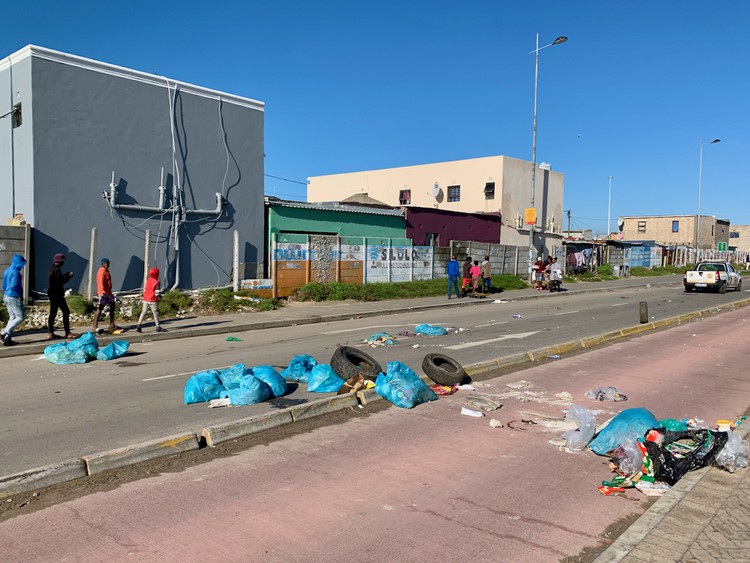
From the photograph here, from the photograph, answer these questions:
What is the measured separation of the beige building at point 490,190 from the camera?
41406 millimetres

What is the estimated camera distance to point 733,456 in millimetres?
5027

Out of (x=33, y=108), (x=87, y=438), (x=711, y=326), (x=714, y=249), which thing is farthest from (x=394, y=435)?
(x=714, y=249)

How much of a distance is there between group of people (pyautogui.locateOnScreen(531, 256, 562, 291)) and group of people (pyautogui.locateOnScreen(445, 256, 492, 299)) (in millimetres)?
3903

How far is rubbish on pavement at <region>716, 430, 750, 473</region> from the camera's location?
502cm

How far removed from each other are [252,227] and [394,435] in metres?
16.6

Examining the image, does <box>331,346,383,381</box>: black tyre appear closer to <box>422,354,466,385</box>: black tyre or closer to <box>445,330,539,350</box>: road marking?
<box>422,354,466,385</box>: black tyre

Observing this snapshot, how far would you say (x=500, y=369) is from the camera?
9.84 meters

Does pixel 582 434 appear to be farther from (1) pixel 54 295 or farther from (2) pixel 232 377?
(1) pixel 54 295

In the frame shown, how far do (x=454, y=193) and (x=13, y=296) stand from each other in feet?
120

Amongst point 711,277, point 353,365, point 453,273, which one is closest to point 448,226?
point 453,273

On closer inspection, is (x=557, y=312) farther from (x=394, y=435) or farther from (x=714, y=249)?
(x=714, y=249)

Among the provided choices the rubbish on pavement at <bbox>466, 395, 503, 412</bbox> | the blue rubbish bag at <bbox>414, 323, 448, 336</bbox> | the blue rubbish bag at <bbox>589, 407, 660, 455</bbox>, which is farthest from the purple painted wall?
the blue rubbish bag at <bbox>589, 407, 660, 455</bbox>

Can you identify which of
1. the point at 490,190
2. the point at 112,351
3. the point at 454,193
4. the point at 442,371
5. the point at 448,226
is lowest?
the point at 112,351

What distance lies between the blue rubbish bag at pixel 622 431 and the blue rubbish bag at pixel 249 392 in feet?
13.0
